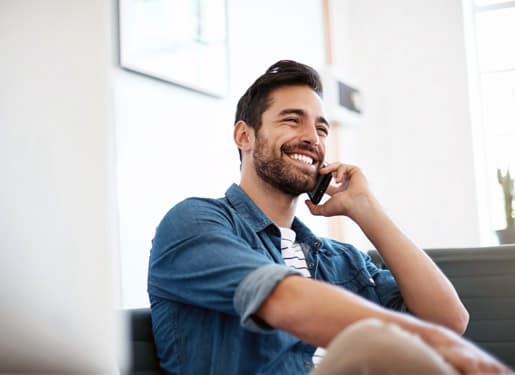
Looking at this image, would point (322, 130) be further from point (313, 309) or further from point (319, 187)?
point (313, 309)

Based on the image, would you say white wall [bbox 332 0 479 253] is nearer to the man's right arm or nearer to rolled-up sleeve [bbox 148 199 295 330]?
rolled-up sleeve [bbox 148 199 295 330]

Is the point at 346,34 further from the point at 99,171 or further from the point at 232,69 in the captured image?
the point at 99,171

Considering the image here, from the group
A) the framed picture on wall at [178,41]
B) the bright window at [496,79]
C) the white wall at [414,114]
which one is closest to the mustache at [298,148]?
the framed picture on wall at [178,41]

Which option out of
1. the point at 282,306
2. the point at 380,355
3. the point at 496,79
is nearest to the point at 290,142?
the point at 282,306

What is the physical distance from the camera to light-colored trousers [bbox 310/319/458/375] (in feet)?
1.64

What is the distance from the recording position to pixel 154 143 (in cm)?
183

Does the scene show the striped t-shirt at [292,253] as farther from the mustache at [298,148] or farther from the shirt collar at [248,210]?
the mustache at [298,148]

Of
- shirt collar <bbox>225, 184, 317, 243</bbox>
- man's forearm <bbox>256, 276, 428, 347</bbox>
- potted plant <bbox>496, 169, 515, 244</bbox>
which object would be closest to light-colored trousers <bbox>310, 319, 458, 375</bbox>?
man's forearm <bbox>256, 276, 428, 347</bbox>

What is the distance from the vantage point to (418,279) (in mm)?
1415

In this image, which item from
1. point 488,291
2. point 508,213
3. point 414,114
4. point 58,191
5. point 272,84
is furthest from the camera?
point 414,114

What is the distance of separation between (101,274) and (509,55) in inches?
142

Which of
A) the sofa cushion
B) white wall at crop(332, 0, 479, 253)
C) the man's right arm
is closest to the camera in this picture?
the man's right arm

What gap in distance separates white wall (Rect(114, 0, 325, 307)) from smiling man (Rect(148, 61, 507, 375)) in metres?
0.30

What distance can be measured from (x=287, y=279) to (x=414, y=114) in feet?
8.89
